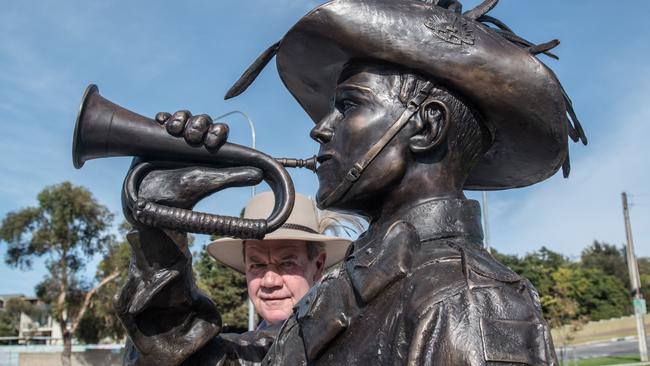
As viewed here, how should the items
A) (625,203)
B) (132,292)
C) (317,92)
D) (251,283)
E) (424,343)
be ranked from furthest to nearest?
(625,203) < (251,283) < (317,92) < (132,292) < (424,343)

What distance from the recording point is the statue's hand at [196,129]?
2.04m

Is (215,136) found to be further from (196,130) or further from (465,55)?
(465,55)

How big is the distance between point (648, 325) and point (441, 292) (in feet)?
160

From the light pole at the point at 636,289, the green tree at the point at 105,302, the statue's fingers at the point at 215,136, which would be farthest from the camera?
the green tree at the point at 105,302

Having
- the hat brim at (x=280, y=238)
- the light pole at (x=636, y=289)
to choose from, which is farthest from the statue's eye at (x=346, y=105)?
the light pole at (x=636, y=289)

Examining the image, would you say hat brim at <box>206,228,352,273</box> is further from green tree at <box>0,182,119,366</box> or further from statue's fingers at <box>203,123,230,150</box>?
green tree at <box>0,182,119,366</box>

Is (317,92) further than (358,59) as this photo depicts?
Yes

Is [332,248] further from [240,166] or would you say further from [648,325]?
[648,325]

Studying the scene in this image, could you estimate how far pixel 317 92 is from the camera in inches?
99.6

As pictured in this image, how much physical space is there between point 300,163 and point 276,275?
5.72ft

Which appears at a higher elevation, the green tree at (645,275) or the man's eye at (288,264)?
the man's eye at (288,264)

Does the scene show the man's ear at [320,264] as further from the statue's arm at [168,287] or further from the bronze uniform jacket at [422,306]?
the bronze uniform jacket at [422,306]

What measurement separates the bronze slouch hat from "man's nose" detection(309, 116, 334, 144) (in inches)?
9.5

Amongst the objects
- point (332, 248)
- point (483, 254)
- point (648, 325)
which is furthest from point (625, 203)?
point (483, 254)
